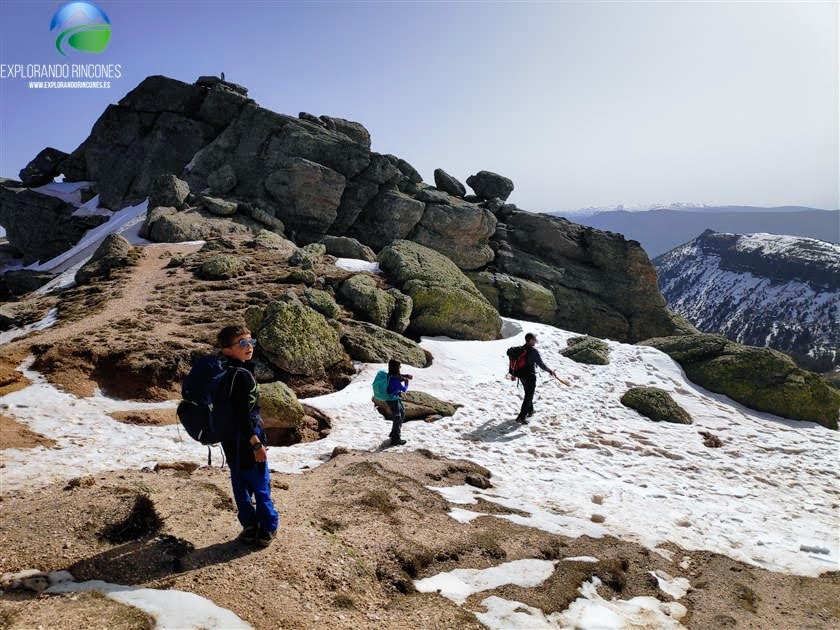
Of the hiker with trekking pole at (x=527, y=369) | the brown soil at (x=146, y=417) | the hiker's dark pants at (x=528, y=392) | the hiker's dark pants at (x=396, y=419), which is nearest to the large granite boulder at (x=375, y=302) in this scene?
the hiker with trekking pole at (x=527, y=369)

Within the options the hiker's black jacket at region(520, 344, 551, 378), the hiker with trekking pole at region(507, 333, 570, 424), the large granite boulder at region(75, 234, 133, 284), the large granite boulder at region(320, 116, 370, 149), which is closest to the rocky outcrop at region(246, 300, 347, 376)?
the hiker with trekking pole at region(507, 333, 570, 424)

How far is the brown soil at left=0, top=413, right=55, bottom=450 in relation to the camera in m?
9.88

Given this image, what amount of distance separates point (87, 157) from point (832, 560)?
72411mm

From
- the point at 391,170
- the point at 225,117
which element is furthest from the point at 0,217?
the point at 391,170

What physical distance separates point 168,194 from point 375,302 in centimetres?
2440

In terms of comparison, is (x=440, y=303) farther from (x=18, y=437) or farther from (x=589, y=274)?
(x=589, y=274)

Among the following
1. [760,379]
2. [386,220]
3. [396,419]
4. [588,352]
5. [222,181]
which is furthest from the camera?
[386,220]

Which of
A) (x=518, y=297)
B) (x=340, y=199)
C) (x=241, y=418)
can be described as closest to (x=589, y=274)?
(x=518, y=297)

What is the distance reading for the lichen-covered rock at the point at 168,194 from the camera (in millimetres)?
36375

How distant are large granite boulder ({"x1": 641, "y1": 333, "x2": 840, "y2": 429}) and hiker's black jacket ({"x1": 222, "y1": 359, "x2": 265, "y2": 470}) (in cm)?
2219

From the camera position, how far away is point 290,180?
43281 mm

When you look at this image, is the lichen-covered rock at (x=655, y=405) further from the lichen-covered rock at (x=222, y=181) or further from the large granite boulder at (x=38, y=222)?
the large granite boulder at (x=38, y=222)

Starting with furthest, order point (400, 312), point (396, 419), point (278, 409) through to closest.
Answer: point (400, 312)
point (396, 419)
point (278, 409)

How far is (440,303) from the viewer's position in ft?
81.9
